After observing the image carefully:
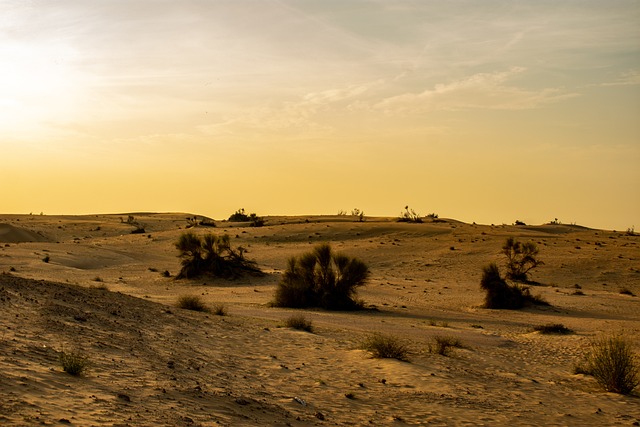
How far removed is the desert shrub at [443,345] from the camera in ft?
62.6

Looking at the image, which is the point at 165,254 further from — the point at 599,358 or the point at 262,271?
the point at 599,358

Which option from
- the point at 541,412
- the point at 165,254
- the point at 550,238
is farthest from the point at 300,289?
the point at 550,238

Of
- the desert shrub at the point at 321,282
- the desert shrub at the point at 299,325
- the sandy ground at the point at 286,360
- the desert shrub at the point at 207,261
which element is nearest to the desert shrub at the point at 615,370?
the sandy ground at the point at 286,360

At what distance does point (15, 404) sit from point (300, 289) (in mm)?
21706

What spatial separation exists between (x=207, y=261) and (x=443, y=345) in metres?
23.9

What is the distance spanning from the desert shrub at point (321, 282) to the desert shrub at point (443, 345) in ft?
35.1

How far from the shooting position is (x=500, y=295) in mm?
32719

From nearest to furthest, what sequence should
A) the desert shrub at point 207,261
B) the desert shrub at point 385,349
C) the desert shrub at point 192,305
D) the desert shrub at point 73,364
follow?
the desert shrub at point 73,364 → the desert shrub at point 385,349 → the desert shrub at point 192,305 → the desert shrub at point 207,261

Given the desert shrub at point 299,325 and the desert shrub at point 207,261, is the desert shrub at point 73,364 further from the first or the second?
the desert shrub at point 207,261

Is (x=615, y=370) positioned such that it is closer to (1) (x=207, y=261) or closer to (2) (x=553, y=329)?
(2) (x=553, y=329)

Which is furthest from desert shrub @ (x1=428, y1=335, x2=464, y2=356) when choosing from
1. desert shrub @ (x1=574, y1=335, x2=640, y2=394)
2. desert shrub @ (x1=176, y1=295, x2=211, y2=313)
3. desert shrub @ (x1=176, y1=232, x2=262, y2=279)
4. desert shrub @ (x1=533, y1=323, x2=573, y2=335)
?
desert shrub @ (x1=176, y1=232, x2=262, y2=279)

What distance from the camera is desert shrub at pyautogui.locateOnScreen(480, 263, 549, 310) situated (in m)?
32.6

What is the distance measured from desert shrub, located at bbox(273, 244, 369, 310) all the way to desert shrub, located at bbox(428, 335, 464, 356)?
10709 mm

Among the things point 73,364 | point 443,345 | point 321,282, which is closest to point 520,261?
point 321,282
